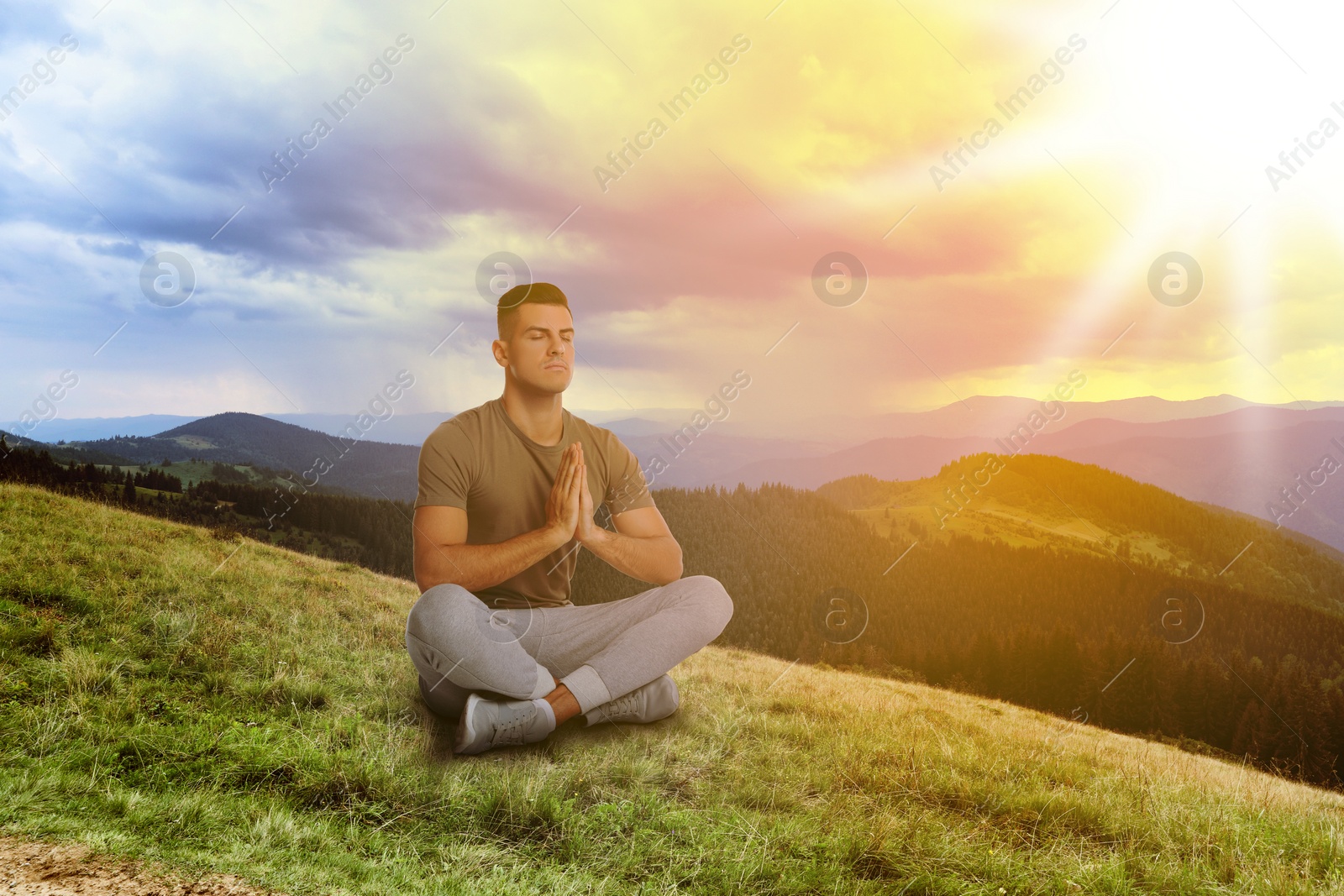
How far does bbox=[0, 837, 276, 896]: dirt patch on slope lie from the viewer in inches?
177

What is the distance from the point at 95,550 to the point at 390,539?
5391 cm

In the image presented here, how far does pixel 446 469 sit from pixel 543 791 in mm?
2718

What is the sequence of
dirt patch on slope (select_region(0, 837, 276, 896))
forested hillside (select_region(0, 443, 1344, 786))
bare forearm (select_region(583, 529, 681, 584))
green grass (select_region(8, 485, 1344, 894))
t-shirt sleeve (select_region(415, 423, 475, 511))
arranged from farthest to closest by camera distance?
forested hillside (select_region(0, 443, 1344, 786)) < bare forearm (select_region(583, 529, 681, 584)) < t-shirt sleeve (select_region(415, 423, 475, 511)) < green grass (select_region(8, 485, 1344, 894)) < dirt patch on slope (select_region(0, 837, 276, 896))

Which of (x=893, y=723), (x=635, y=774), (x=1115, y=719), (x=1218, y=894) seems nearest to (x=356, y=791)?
(x=635, y=774)

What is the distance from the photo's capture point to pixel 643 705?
6809mm

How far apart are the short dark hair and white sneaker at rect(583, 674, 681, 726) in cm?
347

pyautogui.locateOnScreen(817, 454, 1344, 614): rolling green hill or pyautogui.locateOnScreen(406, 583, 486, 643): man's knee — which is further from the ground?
pyautogui.locateOnScreen(406, 583, 486, 643): man's knee

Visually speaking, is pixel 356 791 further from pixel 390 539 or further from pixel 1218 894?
pixel 390 539

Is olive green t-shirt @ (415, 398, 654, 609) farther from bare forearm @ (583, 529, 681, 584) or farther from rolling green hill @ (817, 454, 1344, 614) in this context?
rolling green hill @ (817, 454, 1344, 614)

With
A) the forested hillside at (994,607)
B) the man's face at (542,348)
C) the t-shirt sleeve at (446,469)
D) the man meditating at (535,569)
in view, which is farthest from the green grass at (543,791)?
the forested hillside at (994,607)

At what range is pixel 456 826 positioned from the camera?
533 centimetres

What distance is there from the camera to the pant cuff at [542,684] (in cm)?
622

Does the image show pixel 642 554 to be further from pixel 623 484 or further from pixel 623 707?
pixel 623 707

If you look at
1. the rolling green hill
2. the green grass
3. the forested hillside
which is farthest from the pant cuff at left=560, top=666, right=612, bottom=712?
the rolling green hill
